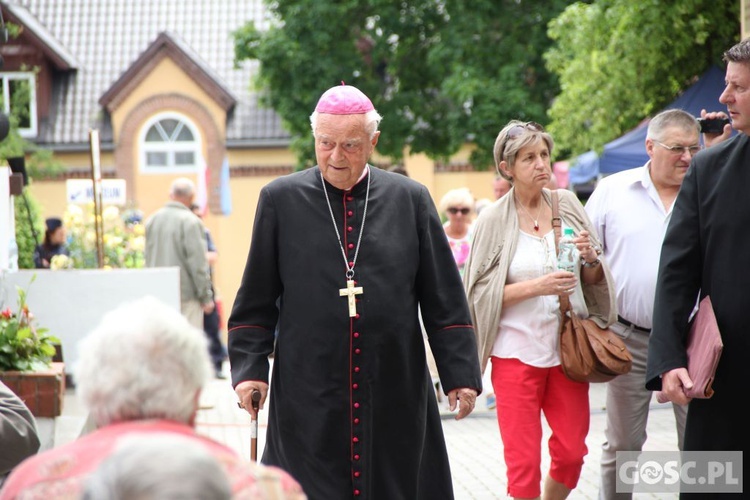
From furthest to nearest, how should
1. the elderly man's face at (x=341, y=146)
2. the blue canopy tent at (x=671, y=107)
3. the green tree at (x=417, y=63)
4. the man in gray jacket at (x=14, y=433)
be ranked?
the green tree at (x=417, y=63), the blue canopy tent at (x=671, y=107), the elderly man's face at (x=341, y=146), the man in gray jacket at (x=14, y=433)

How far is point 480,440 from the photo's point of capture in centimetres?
957

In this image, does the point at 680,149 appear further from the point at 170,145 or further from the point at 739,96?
the point at 170,145

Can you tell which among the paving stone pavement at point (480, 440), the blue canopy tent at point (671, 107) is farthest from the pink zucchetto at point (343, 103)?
the blue canopy tent at point (671, 107)

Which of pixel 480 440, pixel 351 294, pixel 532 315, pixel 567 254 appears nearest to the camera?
pixel 351 294

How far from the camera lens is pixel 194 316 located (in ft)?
42.1

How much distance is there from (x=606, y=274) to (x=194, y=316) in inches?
304

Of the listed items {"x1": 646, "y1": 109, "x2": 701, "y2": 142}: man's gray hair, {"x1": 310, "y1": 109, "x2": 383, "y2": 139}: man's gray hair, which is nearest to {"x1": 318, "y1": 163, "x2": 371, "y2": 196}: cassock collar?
{"x1": 310, "y1": 109, "x2": 383, "y2": 139}: man's gray hair

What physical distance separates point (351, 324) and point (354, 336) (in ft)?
0.15

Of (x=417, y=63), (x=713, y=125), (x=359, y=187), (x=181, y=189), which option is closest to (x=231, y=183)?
(x=417, y=63)

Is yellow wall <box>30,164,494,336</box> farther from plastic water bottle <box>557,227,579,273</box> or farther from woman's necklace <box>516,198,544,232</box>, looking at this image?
plastic water bottle <box>557,227,579,273</box>

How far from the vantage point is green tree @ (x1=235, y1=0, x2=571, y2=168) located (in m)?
24.2

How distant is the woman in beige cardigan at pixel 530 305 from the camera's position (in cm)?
568

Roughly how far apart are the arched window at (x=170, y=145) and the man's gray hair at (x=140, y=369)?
32.5 m

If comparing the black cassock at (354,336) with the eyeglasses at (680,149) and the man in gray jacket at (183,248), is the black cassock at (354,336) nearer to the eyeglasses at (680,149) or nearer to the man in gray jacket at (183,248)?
the eyeglasses at (680,149)
